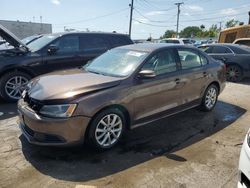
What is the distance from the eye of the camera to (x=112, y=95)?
3959 millimetres

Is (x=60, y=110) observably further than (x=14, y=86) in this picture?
No

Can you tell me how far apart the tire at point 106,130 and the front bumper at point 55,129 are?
0.49ft

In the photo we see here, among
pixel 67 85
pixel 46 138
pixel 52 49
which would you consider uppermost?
pixel 52 49

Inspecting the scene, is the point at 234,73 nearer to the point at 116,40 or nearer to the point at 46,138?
the point at 116,40

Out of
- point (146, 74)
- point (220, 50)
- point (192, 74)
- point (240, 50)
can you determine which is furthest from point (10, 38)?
point (240, 50)

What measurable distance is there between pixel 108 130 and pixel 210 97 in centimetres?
297

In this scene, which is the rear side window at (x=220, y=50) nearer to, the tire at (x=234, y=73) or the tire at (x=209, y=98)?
the tire at (x=234, y=73)

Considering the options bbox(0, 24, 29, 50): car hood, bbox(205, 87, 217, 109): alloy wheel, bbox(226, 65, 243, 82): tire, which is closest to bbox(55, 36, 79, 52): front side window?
bbox(0, 24, 29, 50): car hood

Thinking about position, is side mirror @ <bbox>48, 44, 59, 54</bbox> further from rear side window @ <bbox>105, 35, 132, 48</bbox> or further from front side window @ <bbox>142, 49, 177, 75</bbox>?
front side window @ <bbox>142, 49, 177, 75</bbox>

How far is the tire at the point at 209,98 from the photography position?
5.90 m

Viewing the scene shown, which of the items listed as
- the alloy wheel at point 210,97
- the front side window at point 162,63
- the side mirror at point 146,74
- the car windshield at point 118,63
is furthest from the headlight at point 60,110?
the alloy wheel at point 210,97

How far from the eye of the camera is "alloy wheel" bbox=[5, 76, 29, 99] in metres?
6.49

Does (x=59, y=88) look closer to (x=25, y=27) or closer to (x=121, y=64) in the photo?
Answer: (x=121, y=64)

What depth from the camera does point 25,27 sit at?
1567 inches
